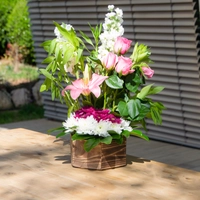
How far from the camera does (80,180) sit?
94.9 inches

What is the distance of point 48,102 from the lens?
6.43 m

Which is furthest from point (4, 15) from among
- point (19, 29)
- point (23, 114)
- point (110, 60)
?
point (110, 60)

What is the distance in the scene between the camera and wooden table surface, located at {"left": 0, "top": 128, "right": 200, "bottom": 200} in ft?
7.23

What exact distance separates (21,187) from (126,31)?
10.0 ft

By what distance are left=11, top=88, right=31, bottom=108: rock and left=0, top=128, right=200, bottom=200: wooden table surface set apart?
15.4 feet

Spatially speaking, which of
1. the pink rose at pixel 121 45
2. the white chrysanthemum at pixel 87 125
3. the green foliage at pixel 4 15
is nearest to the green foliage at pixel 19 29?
the green foliage at pixel 4 15

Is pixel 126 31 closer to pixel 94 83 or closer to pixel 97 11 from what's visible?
pixel 97 11

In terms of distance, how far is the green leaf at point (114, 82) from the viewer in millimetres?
2576

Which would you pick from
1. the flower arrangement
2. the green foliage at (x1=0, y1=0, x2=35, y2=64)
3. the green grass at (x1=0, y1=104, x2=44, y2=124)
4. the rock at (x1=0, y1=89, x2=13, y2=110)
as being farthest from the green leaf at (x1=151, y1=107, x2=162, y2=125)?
the green foliage at (x1=0, y1=0, x2=35, y2=64)

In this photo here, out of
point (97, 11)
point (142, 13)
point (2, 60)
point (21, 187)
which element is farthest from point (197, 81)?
point (2, 60)

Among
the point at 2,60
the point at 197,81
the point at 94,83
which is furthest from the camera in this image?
the point at 2,60

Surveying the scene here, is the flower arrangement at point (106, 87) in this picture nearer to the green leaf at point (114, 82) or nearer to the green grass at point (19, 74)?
the green leaf at point (114, 82)

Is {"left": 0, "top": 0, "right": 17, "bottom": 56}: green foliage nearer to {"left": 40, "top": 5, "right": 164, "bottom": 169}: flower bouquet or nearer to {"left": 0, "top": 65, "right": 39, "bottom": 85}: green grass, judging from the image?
{"left": 0, "top": 65, "right": 39, "bottom": 85}: green grass

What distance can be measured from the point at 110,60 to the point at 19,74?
6.10m
